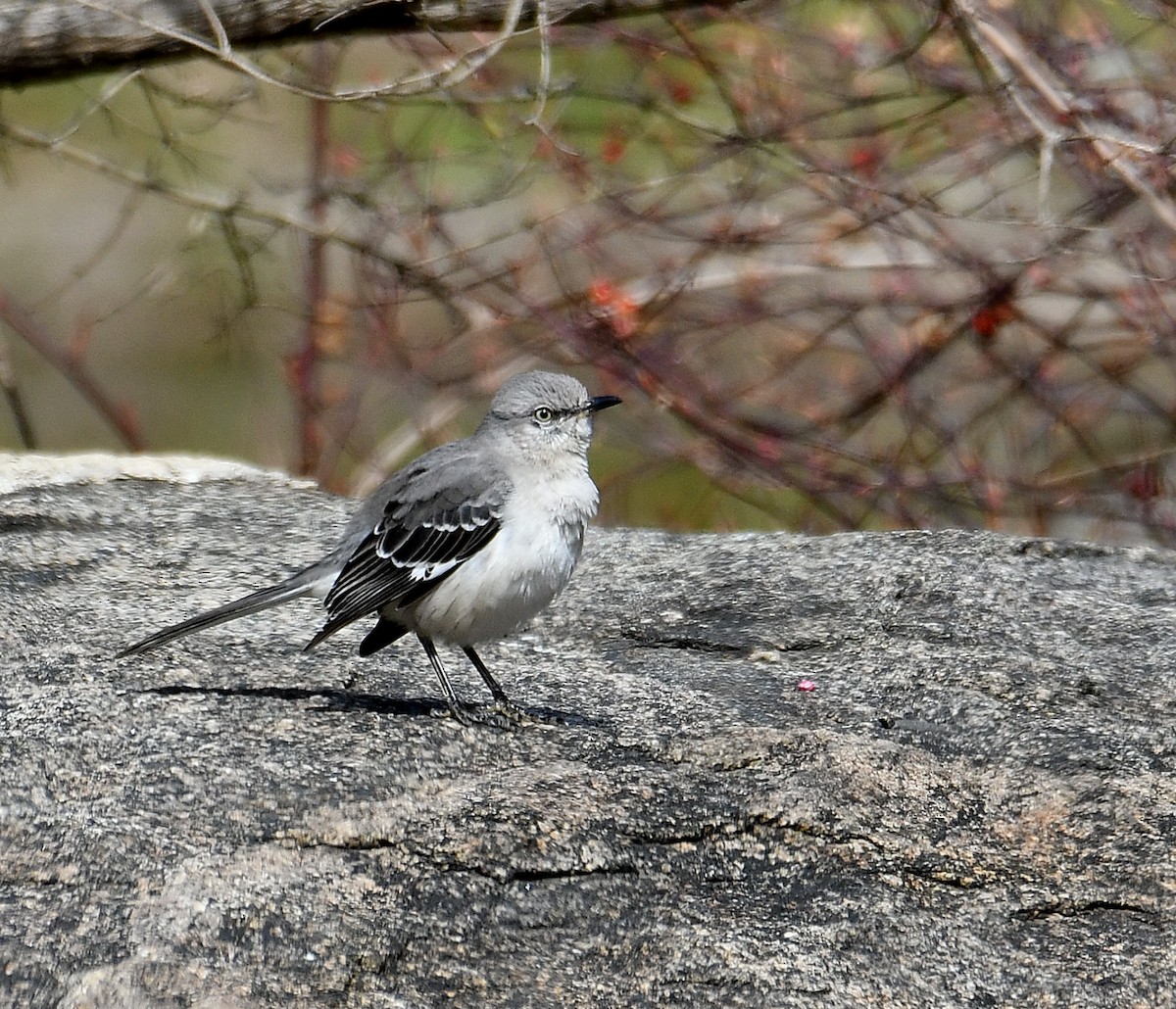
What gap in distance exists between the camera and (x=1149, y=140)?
6.41 meters

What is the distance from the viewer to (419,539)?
163 inches

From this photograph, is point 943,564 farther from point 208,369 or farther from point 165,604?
point 208,369

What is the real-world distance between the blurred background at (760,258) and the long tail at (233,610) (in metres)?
2.27

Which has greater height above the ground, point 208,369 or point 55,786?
point 55,786

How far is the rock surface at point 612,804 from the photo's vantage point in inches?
122

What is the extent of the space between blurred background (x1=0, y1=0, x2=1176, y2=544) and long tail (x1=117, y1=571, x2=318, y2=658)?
227cm

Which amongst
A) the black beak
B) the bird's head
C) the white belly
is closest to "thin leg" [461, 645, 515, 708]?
the white belly

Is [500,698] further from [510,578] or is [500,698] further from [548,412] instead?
[548,412]

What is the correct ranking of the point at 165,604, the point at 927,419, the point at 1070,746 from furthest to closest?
the point at 927,419, the point at 165,604, the point at 1070,746

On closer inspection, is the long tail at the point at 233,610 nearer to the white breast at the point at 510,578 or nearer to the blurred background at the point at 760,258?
the white breast at the point at 510,578

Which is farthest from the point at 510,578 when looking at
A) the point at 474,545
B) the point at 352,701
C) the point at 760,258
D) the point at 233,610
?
the point at 760,258

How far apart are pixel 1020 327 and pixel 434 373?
301 cm

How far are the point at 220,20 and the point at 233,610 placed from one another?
284cm

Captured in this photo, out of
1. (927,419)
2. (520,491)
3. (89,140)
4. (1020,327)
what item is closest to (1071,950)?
(520,491)
